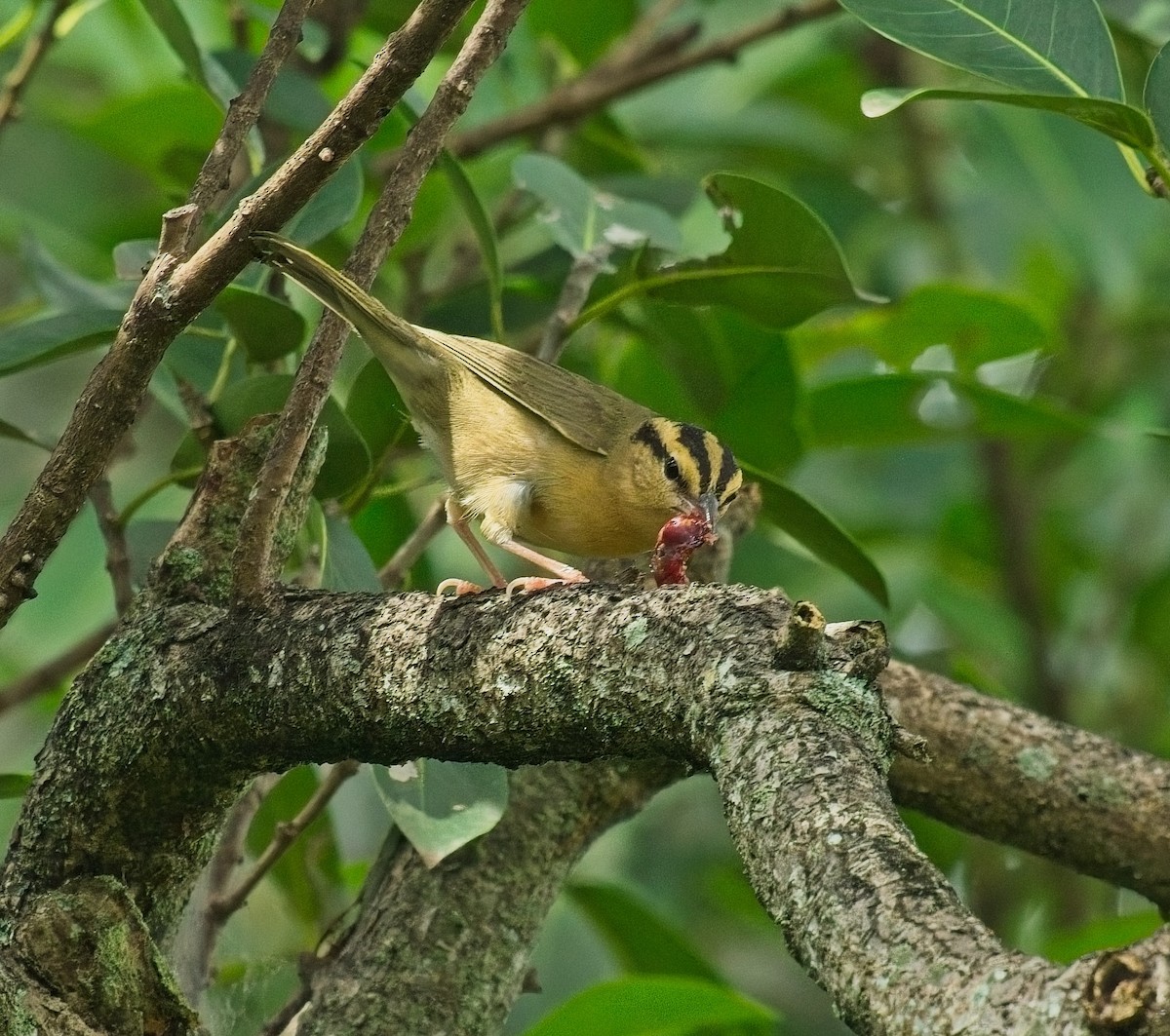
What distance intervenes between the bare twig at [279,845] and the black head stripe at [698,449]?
1189 mm

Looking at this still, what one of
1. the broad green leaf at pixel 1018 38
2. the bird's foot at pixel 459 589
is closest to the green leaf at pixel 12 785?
the bird's foot at pixel 459 589

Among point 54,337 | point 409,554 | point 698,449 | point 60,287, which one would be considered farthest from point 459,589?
point 60,287

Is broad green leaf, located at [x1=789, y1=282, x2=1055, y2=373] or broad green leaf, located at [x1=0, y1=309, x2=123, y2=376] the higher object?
broad green leaf, located at [x1=0, y1=309, x2=123, y2=376]

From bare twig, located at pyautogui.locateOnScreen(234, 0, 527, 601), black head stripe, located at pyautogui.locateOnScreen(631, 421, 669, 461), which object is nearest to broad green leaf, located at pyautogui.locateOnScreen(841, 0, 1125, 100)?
bare twig, located at pyautogui.locateOnScreen(234, 0, 527, 601)

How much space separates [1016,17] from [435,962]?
7.59 ft

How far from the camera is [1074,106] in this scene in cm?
300

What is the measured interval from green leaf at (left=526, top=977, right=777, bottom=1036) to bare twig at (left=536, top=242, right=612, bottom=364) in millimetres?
1543

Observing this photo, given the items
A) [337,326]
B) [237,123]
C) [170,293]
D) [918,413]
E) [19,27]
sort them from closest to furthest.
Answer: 1. [170,293]
2. [237,123]
3. [337,326]
4. [19,27]
5. [918,413]

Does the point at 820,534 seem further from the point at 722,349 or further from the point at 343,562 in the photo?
the point at 343,562

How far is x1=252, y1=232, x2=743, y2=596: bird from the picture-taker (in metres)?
4.23

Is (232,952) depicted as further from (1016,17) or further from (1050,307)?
(1050,307)

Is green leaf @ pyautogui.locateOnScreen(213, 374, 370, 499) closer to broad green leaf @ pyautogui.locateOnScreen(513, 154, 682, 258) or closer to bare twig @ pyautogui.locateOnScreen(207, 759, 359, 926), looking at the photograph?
bare twig @ pyautogui.locateOnScreen(207, 759, 359, 926)

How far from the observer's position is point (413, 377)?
4250 millimetres

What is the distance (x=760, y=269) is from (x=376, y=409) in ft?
3.40
